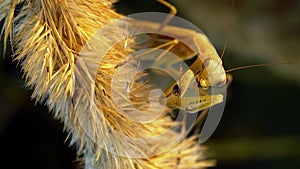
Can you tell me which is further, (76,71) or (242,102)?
(242,102)

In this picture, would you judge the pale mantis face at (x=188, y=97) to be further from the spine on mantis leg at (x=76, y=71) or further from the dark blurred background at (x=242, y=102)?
the dark blurred background at (x=242, y=102)

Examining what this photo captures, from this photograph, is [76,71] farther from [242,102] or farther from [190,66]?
[242,102]

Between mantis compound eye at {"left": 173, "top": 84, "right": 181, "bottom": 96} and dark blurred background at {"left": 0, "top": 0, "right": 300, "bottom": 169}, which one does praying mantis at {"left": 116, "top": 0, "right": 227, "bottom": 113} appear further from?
dark blurred background at {"left": 0, "top": 0, "right": 300, "bottom": 169}

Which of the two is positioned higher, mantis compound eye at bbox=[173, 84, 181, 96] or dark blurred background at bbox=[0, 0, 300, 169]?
mantis compound eye at bbox=[173, 84, 181, 96]

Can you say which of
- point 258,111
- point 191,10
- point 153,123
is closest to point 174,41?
point 153,123

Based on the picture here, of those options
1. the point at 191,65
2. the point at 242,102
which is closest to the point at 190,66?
the point at 191,65

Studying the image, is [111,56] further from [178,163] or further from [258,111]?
[258,111]

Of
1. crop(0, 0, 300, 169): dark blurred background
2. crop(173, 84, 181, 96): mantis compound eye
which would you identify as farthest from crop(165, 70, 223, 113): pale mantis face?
crop(0, 0, 300, 169): dark blurred background
